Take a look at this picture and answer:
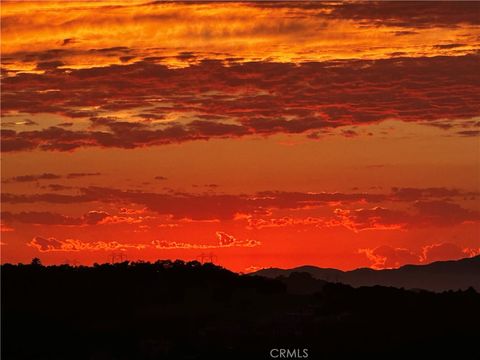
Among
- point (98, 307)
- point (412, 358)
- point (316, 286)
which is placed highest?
point (316, 286)

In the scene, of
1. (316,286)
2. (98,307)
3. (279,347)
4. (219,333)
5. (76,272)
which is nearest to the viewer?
(279,347)

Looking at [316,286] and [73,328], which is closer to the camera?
[73,328]

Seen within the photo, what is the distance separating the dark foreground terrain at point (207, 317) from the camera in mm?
118375

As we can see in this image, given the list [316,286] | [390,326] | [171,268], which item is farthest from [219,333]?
[316,286]

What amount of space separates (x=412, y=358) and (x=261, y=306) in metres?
23.2

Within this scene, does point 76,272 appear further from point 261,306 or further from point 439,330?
point 439,330

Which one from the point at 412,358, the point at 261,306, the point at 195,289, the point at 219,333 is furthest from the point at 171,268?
the point at 412,358

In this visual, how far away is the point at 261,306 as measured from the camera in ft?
448

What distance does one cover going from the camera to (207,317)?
433 ft

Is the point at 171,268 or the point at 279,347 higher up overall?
the point at 171,268

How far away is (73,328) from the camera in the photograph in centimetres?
12638

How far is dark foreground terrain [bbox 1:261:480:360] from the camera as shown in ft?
388

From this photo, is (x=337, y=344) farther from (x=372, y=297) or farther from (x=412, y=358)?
(x=372, y=297)

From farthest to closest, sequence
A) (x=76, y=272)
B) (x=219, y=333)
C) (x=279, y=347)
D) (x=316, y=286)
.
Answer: (x=316, y=286) < (x=76, y=272) < (x=219, y=333) < (x=279, y=347)
